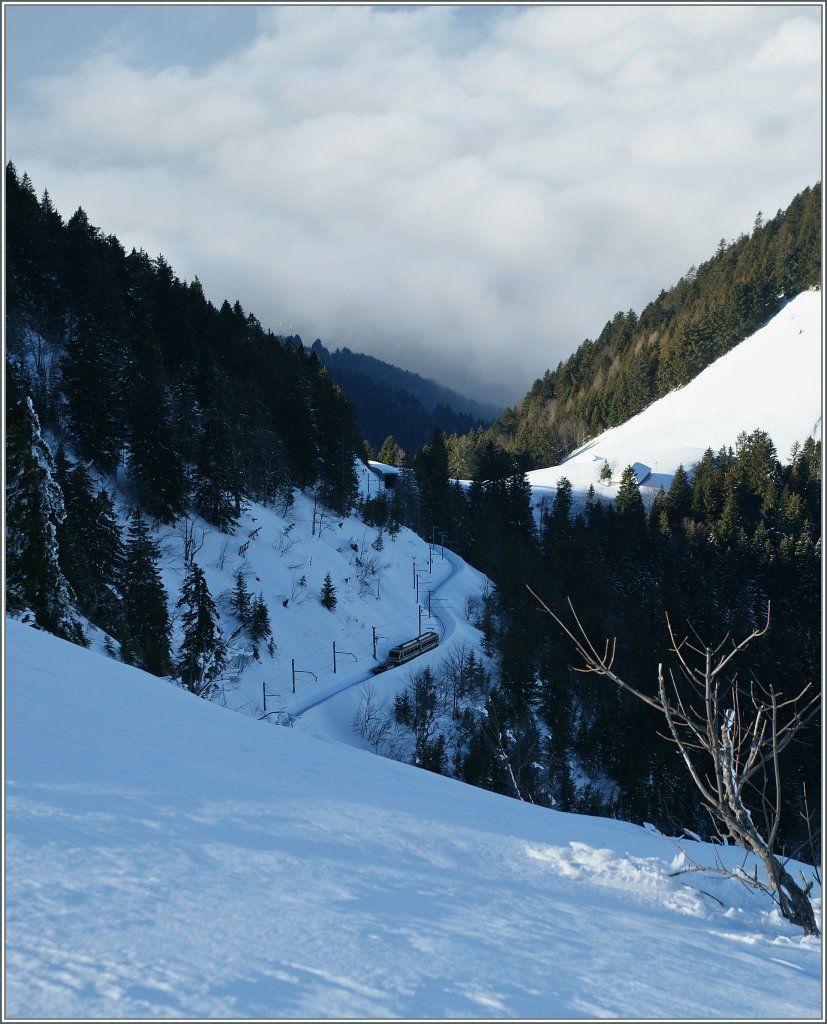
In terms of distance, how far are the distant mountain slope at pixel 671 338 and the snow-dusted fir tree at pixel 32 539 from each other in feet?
348

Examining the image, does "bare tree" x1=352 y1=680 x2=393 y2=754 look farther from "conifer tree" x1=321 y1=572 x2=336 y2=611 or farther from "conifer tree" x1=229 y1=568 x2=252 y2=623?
"conifer tree" x1=229 y1=568 x2=252 y2=623

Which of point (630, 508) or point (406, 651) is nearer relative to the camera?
point (406, 651)

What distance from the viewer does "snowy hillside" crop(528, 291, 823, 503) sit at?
4045 inches

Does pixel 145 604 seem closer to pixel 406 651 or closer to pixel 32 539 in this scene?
pixel 32 539

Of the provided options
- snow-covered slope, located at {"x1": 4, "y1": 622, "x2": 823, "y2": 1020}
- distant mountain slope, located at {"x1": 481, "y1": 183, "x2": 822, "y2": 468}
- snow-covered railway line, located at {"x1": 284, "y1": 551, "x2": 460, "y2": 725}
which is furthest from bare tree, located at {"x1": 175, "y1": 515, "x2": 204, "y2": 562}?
distant mountain slope, located at {"x1": 481, "y1": 183, "x2": 822, "y2": 468}

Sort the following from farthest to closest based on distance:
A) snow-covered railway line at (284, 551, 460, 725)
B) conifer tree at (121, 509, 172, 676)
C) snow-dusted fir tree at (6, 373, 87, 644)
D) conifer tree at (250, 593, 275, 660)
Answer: conifer tree at (250, 593, 275, 660) → snow-covered railway line at (284, 551, 460, 725) → conifer tree at (121, 509, 172, 676) → snow-dusted fir tree at (6, 373, 87, 644)

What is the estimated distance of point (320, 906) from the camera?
3.32m

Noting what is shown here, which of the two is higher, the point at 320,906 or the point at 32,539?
the point at 32,539

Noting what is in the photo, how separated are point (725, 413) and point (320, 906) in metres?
124

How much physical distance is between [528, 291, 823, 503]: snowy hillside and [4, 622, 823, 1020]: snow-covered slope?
3667 inches

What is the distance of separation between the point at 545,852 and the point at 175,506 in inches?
1584

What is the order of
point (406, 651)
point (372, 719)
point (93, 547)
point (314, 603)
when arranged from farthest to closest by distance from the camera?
point (314, 603)
point (406, 651)
point (372, 719)
point (93, 547)

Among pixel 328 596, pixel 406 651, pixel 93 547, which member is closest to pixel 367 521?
pixel 328 596

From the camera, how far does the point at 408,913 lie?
11.4 feet
